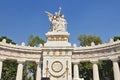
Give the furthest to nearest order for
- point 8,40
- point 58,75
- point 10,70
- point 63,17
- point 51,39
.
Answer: point 8,40 → point 10,70 → point 63,17 → point 51,39 → point 58,75

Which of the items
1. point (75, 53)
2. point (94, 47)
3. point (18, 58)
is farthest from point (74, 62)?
point (18, 58)

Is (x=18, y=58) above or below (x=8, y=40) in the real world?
below

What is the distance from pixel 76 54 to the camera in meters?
47.3

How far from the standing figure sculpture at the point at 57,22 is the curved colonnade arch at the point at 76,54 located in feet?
17.4

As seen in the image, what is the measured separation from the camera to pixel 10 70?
56.2 meters

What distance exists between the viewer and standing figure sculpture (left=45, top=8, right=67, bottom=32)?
4458 centimetres

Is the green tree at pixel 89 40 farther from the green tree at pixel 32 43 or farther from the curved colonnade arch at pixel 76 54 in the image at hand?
the curved colonnade arch at pixel 76 54

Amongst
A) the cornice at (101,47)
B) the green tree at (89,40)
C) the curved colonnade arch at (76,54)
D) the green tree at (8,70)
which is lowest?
the green tree at (8,70)

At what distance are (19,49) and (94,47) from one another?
695 inches

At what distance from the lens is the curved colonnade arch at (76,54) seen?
44281 millimetres

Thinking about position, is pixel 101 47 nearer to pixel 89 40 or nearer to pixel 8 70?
pixel 89 40

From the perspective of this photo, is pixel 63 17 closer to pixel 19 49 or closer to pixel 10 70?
pixel 19 49

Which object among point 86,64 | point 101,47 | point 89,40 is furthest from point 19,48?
point 89,40

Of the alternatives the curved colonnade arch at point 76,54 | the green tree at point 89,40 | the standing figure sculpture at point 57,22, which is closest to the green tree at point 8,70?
the curved colonnade arch at point 76,54
